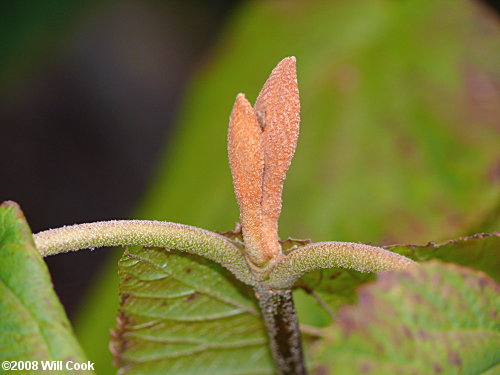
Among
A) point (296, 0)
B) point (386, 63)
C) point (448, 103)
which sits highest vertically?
point (296, 0)

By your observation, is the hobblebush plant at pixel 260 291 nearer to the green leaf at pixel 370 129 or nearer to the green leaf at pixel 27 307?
the green leaf at pixel 27 307

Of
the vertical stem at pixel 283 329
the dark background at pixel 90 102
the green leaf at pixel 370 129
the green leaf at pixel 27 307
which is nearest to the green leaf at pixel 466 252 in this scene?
the vertical stem at pixel 283 329

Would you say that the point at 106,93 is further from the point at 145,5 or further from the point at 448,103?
the point at 448,103

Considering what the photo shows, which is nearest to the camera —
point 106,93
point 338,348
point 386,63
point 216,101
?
point 338,348

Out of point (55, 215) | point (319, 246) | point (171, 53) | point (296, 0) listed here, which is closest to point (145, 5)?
point (171, 53)

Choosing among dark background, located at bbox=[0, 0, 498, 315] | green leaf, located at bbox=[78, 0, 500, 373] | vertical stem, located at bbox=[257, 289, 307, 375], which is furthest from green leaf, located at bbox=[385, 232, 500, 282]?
dark background, located at bbox=[0, 0, 498, 315]

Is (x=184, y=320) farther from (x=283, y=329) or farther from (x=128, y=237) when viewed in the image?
(x=128, y=237)

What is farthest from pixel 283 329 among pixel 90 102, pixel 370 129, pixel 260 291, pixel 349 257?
pixel 90 102
